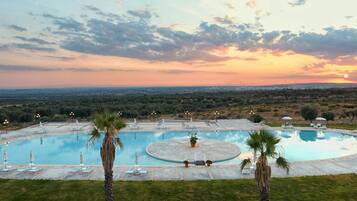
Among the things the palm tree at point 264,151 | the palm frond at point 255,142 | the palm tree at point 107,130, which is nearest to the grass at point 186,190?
the palm tree at point 107,130

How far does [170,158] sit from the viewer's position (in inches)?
1021

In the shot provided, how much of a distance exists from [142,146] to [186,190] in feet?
46.2

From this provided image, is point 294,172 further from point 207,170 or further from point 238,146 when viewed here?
point 238,146

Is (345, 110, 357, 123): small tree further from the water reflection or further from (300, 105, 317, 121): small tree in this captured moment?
the water reflection

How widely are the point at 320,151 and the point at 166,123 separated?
69.5 feet

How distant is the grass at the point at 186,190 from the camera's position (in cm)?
1769

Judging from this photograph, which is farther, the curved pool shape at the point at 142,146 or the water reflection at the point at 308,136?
the water reflection at the point at 308,136

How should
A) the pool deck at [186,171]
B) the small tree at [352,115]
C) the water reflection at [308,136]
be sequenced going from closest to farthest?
the pool deck at [186,171], the water reflection at [308,136], the small tree at [352,115]

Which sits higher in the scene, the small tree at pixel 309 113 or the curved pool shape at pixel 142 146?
the small tree at pixel 309 113

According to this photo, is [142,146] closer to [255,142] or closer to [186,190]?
[186,190]

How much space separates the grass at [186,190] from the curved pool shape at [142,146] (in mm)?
6111

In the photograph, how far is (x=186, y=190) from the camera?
18.5 metres

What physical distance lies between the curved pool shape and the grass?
6111 mm

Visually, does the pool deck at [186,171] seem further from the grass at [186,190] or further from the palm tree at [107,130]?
the palm tree at [107,130]
